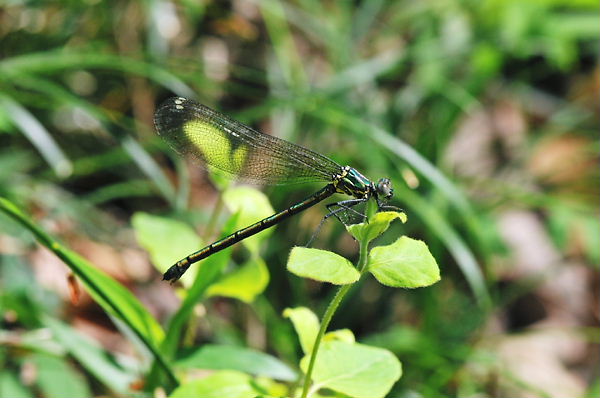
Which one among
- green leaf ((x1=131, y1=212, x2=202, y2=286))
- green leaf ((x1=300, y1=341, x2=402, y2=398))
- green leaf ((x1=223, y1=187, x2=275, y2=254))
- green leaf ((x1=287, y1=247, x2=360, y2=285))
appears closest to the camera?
green leaf ((x1=287, y1=247, x2=360, y2=285))

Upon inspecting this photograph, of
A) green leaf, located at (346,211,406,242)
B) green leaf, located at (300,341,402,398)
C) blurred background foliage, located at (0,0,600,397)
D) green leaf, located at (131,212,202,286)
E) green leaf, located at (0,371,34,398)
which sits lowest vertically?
green leaf, located at (300,341,402,398)

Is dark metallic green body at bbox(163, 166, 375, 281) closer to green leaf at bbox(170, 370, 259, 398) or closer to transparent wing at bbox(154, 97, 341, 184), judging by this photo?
transparent wing at bbox(154, 97, 341, 184)

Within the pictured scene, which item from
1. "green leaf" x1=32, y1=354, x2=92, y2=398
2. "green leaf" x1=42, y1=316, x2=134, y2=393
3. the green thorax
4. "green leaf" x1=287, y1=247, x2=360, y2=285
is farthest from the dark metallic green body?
"green leaf" x1=32, y1=354, x2=92, y2=398

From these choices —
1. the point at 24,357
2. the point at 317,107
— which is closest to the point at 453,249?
the point at 317,107

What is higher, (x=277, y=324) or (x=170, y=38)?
(x=170, y=38)

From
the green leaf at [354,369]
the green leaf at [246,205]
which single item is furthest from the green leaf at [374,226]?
the green leaf at [246,205]

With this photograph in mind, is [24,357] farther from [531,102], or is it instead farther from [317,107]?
[531,102]

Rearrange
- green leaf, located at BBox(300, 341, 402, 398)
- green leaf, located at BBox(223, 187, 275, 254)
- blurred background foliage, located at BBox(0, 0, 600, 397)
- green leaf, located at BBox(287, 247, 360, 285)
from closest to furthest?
green leaf, located at BBox(287, 247, 360, 285)
green leaf, located at BBox(300, 341, 402, 398)
green leaf, located at BBox(223, 187, 275, 254)
blurred background foliage, located at BBox(0, 0, 600, 397)

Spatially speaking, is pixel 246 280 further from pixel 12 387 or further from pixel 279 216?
pixel 12 387
